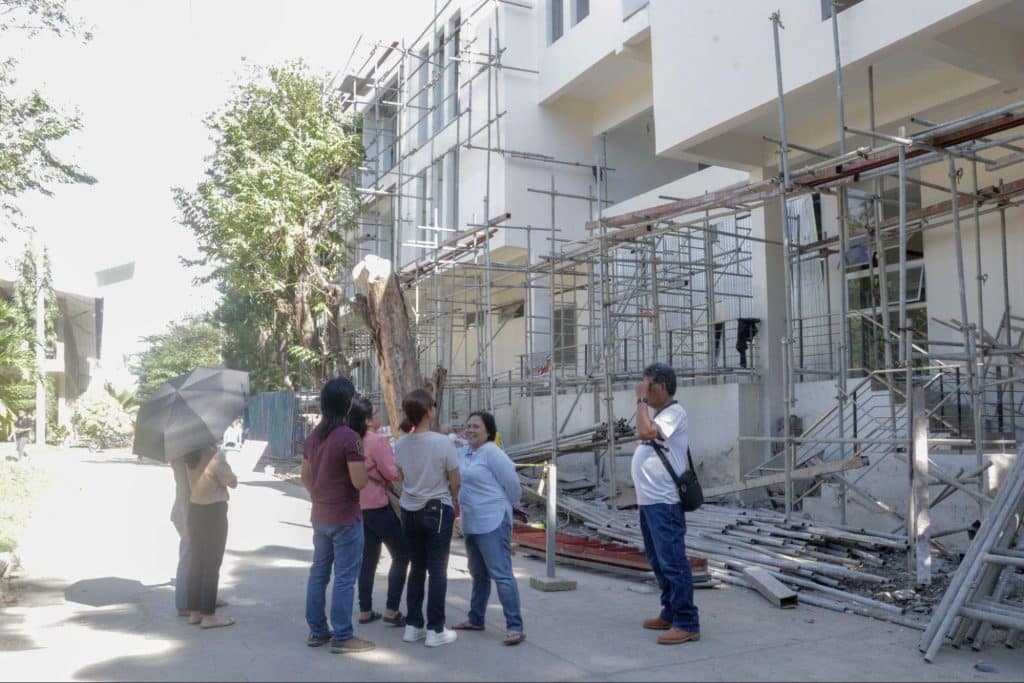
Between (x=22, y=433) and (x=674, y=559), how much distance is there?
24524 mm

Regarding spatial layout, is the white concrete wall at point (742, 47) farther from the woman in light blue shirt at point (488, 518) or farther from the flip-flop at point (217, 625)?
the flip-flop at point (217, 625)

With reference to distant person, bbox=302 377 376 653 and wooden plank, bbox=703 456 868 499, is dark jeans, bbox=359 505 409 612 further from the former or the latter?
wooden plank, bbox=703 456 868 499

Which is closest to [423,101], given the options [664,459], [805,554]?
[805,554]

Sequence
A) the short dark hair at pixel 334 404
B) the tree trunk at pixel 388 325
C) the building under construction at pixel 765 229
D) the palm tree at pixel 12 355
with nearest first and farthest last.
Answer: the short dark hair at pixel 334 404 → the building under construction at pixel 765 229 → the tree trunk at pixel 388 325 → the palm tree at pixel 12 355

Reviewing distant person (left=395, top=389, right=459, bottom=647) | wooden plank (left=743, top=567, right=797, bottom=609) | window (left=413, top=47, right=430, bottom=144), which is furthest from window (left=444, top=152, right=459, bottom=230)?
distant person (left=395, top=389, right=459, bottom=647)

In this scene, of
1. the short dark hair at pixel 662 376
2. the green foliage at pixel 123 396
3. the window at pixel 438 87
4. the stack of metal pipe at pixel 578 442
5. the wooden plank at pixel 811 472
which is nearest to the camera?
the short dark hair at pixel 662 376

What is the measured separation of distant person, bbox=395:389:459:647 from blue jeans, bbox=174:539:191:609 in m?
1.78

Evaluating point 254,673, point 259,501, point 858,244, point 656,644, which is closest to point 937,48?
point 858,244

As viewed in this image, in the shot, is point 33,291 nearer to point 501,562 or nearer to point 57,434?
point 57,434

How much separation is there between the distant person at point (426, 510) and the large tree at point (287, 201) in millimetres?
17266

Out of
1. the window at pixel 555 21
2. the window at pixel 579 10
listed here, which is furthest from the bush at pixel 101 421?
the window at pixel 579 10

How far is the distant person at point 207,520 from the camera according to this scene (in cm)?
625

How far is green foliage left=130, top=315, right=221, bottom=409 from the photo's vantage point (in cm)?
5628

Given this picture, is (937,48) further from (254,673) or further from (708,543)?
(254,673)
